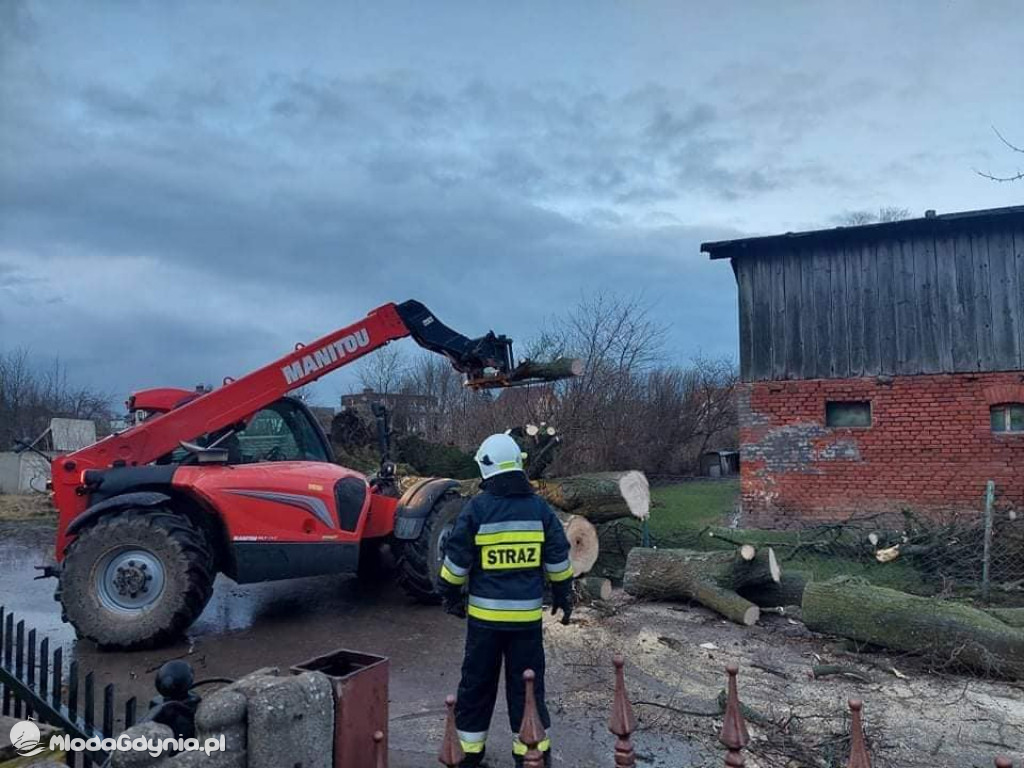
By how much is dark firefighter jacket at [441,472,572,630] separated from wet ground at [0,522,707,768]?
990 mm

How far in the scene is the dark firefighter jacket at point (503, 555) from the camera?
4.43 meters

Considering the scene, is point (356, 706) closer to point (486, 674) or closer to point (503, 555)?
point (486, 674)

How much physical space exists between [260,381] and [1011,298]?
11.2m

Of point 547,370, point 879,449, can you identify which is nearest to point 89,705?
point 547,370

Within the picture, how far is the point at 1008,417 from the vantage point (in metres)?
11.8

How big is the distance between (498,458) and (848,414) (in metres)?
9.84

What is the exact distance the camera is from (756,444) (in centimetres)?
1305

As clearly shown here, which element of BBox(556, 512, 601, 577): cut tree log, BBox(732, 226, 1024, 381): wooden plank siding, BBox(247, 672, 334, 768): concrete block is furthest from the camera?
BBox(732, 226, 1024, 381): wooden plank siding

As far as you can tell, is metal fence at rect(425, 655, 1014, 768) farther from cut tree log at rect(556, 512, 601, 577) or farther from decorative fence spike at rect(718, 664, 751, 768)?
cut tree log at rect(556, 512, 601, 577)

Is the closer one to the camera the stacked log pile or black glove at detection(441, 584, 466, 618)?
black glove at detection(441, 584, 466, 618)

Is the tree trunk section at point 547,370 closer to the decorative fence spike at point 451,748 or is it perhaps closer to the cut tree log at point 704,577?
the cut tree log at point 704,577

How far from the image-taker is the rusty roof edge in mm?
11641

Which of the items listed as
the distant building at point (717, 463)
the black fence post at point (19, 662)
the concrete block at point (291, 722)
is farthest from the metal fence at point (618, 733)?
the distant building at point (717, 463)

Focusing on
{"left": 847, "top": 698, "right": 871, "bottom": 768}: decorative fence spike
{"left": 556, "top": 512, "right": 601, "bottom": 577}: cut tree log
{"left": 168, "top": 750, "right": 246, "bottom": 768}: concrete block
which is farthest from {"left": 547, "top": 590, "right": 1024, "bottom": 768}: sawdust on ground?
{"left": 168, "top": 750, "right": 246, "bottom": 768}: concrete block
